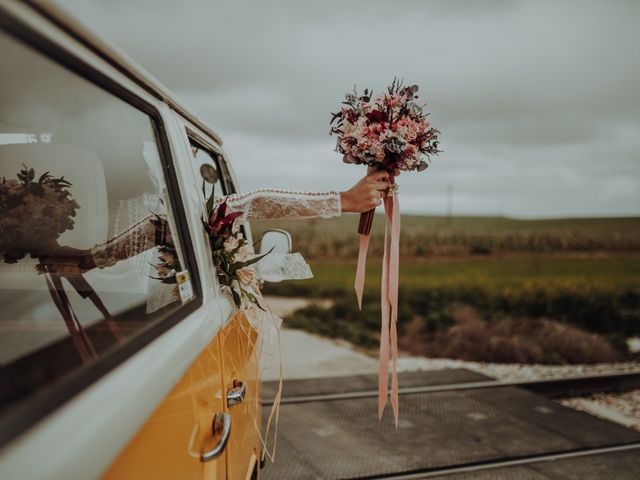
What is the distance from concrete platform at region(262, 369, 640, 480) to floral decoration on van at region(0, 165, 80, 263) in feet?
8.17

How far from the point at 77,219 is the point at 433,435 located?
12.1 ft

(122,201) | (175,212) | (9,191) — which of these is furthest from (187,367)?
(9,191)

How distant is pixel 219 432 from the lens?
1.78 m

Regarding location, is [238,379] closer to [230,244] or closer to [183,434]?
[230,244]

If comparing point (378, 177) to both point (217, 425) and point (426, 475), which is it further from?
point (426, 475)

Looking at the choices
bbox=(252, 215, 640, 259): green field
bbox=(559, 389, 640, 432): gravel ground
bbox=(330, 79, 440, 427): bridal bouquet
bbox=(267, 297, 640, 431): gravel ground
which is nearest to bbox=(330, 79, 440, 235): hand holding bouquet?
bbox=(330, 79, 440, 427): bridal bouquet

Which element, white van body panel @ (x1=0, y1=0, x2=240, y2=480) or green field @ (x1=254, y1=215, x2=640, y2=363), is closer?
white van body panel @ (x1=0, y1=0, x2=240, y2=480)

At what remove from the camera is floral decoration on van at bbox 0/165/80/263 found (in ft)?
6.88

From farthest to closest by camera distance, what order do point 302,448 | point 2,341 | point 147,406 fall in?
point 302,448 < point 2,341 < point 147,406

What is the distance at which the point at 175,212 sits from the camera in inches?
80.6

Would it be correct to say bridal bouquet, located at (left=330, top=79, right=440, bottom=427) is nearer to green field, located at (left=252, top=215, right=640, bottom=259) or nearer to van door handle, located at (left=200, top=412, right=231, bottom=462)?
van door handle, located at (left=200, top=412, right=231, bottom=462)

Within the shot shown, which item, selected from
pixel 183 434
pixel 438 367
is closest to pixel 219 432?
pixel 183 434

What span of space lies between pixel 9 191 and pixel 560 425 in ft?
15.7

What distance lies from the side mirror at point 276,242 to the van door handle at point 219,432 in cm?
123
